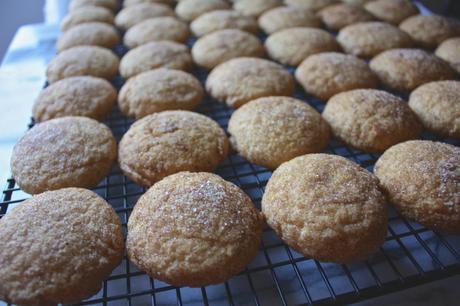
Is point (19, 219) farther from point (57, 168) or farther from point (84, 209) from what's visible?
point (57, 168)

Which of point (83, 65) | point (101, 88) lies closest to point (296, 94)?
point (101, 88)

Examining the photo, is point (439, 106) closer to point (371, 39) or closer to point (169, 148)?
point (371, 39)

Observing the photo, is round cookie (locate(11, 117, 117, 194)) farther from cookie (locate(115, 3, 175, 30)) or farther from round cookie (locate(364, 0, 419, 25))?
round cookie (locate(364, 0, 419, 25))

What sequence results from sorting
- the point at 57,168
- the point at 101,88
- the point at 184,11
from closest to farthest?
the point at 57,168 → the point at 101,88 → the point at 184,11

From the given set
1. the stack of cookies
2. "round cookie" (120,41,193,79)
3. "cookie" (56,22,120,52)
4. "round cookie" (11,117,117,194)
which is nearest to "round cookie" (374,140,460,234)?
the stack of cookies

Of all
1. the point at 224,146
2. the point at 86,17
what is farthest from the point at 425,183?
the point at 86,17

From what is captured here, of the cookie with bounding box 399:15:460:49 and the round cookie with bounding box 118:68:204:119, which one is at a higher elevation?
the round cookie with bounding box 118:68:204:119
